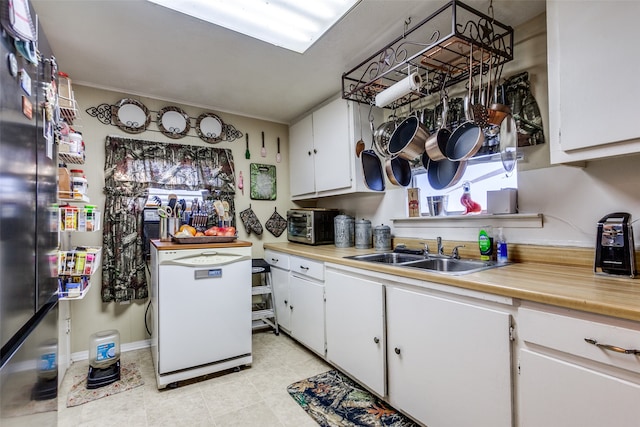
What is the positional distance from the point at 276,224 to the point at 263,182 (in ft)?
1.65

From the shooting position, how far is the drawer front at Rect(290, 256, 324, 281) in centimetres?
242

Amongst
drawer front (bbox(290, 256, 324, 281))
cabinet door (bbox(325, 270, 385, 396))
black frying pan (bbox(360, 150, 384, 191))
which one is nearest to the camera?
cabinet door (bbox(325, 270, 385, 396))

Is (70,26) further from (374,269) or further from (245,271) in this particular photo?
(374,269)

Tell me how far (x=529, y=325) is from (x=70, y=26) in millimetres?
2838

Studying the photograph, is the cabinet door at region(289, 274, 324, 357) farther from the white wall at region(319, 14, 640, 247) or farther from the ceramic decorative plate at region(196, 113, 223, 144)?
the ceramic decorative plate at region(196, 113, 223, 144)

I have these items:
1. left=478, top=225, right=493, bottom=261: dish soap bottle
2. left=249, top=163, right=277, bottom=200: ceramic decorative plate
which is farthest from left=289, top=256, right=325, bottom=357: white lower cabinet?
left=478, top=225, right=493, bottom=261: dish soap bottle

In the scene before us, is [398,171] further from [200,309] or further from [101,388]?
[101,388]

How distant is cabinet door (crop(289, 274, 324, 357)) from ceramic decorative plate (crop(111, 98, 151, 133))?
1.96 m

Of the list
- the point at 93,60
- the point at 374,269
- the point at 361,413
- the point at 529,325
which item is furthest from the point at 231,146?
the point at 529,325

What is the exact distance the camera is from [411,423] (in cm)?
172

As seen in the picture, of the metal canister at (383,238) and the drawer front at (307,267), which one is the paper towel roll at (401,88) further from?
the drawer front at (307,267)

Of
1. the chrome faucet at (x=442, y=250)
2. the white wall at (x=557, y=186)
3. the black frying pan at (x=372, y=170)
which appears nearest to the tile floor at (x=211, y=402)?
the chrome faucet at (x=442, y=250)

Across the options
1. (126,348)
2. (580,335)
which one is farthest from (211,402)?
(580,335)

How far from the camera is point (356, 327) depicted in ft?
6.65
